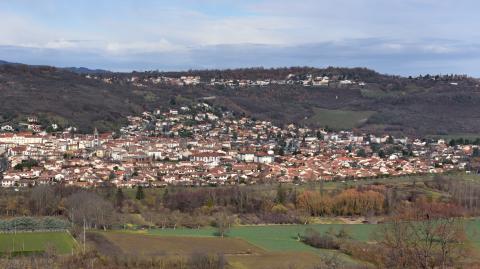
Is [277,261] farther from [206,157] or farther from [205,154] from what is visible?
[205,154]

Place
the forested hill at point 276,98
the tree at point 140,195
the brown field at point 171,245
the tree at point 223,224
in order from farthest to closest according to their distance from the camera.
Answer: the forested hill at point 276,98
the tree at point 140,195
the tree at point 223,224
the brown field at point 171,245

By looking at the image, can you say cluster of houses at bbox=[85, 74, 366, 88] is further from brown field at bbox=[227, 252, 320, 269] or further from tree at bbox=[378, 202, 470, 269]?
tree at bbox=[378, 202, 470, 269]

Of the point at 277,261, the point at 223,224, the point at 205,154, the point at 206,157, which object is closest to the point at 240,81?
the point at 205,154

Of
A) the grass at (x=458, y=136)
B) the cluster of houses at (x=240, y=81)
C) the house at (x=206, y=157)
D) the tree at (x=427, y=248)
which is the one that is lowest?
the house at (x=206, y=157)

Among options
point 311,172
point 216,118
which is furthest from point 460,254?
point 216,118

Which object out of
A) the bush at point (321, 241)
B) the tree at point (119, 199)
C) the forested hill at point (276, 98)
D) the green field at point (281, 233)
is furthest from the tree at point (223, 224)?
the forested hill at point (276, 98)

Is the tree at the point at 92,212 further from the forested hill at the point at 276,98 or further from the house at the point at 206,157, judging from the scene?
the forested hill at the point at 276,98
